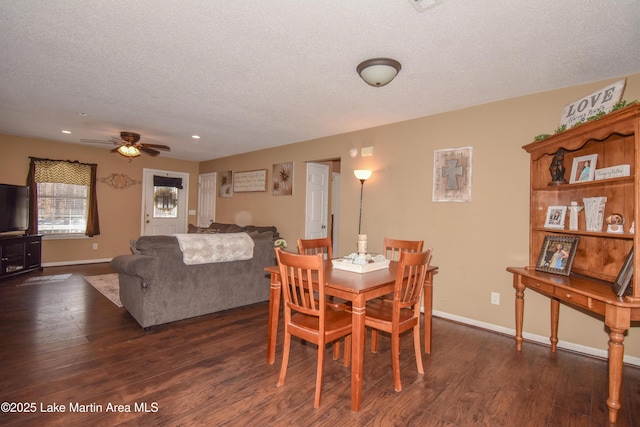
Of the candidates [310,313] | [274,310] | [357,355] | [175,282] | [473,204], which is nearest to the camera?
[357,355]

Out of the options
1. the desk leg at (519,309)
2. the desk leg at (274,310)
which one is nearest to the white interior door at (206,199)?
the desk leg at (274,310)

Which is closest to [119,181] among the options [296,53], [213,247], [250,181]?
[250,181]

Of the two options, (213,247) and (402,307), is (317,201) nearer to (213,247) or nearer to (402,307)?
(213,247)

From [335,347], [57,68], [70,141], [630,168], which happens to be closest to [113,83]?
[57,68]

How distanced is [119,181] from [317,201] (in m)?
4.49

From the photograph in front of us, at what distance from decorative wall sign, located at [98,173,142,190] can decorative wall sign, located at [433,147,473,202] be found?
6.45 meters

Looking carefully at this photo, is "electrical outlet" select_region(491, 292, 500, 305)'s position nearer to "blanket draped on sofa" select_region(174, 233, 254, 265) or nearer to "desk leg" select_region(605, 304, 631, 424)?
"desk leg" select_region(605, 304, 631, 424)

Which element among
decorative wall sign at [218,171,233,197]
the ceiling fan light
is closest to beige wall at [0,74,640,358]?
decorative wall sign at [218,171,233,197]

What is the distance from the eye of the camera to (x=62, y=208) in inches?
242

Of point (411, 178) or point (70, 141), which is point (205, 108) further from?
point (70, 141)

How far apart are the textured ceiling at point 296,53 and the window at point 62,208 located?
2688mm

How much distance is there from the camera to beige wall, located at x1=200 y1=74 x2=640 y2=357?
300 centimetres

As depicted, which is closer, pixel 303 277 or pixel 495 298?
pixel 303 277

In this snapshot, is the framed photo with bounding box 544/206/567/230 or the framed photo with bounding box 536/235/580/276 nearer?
the framed photo with bounding box 536/235/580/276
